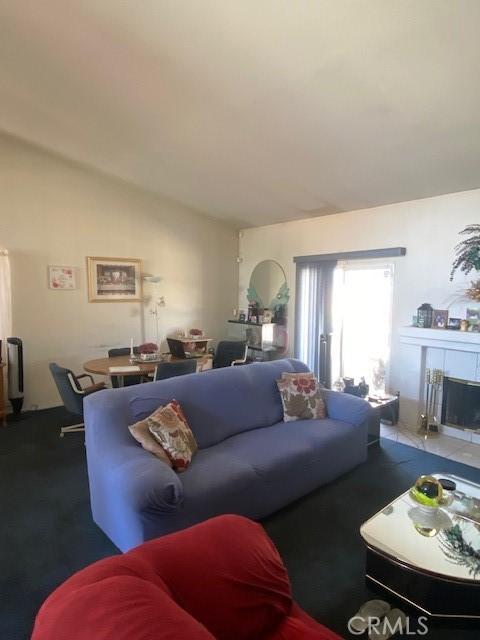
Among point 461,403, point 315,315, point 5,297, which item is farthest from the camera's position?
point 315,315

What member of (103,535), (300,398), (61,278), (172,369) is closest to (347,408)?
(300,398)

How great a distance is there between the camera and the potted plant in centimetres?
344

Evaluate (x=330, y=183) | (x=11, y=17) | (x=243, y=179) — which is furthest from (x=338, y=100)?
(x=11, y=17)

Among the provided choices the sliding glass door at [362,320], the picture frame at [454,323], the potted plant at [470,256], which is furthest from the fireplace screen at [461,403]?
the potted plant at [470,256]

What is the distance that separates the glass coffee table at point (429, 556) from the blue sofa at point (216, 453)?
683 millimetres

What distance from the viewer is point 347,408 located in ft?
10.4

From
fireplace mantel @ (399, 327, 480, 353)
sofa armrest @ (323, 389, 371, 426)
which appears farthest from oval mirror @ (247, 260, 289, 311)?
sofa armrest @ (323, 389, 371, 426)

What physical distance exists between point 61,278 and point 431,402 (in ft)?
15.3

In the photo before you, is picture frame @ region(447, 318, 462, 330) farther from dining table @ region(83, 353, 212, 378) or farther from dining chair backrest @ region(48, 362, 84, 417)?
dining chair backrest @ region(48, 362, 84, 417)

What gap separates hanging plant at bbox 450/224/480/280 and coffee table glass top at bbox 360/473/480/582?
2.17 meters

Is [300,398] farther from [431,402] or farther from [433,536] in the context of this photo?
[431,402]

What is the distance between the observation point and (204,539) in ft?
4.07

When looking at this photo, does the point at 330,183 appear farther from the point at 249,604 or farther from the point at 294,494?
the point at 249,604

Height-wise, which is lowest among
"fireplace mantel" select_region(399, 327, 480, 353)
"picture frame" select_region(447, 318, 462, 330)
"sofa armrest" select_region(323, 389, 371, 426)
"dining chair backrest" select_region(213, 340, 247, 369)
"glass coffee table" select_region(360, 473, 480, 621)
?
"glass coffee table" select_region(360, 473, 480, 621)
